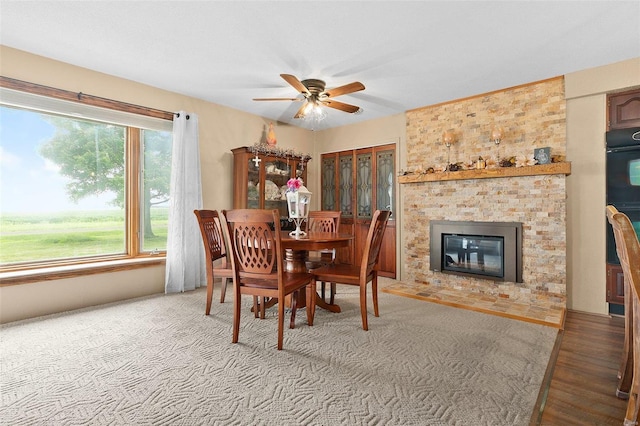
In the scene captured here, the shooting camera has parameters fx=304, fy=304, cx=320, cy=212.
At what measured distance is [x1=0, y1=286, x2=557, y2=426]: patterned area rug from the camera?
1.56 m

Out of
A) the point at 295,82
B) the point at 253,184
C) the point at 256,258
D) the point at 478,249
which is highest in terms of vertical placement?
the point at 295,82

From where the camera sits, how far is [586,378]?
1.92 metres

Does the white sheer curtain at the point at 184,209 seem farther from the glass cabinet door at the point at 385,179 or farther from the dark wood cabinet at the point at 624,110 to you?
the dark wood cabinet at the point at 624,110

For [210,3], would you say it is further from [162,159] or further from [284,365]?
[284,365]

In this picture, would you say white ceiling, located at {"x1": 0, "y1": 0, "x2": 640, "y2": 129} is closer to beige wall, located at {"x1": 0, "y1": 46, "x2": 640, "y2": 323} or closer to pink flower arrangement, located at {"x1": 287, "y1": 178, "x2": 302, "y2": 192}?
beige wall, located at {"x1": 0, "y1": 46, "x2": 640, "y2": 323}

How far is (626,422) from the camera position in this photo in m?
1.40

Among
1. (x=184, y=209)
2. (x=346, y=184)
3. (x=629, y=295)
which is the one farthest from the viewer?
(x=346, y=184)

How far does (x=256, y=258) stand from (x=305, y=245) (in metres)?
0.39

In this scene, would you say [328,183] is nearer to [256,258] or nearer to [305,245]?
[305,245]

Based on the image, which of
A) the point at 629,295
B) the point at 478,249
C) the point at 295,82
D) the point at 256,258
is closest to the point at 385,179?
the point at 478,249

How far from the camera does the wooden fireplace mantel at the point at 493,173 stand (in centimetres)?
323

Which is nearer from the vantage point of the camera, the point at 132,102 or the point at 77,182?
the point at 77,182

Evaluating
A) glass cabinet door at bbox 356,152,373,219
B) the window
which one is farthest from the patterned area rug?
glass cabinet door at bbox 356,152,373,219

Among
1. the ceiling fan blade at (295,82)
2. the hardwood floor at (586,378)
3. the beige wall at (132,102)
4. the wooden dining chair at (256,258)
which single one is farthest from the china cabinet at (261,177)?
the hardwood floor at (586,378)
